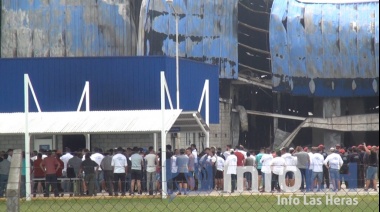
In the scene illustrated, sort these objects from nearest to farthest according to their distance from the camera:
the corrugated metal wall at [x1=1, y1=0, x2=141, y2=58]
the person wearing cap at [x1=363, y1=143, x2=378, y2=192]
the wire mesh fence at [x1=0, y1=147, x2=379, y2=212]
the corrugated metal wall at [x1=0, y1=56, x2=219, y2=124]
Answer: the wire mesh fence at [x1=0, y1=147, x2=379, y2=212]
the person wearing cap at [x1=363, y1=143, x2=378, y2=192]
the corrugated metal wall at [x1=0, y1=56, x2=219, y2=124]
the corrugated metal wall at [x1=1, y1=0, x2=141, y2=58]

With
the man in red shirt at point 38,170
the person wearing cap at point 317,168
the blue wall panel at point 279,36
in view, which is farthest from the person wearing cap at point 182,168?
the blue wall panel at point 279,36

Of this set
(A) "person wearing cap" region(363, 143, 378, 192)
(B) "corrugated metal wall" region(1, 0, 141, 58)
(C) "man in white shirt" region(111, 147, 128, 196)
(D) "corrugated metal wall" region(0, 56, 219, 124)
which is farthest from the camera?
(B) "corrugated metal wall" region(1, 0, 141, 58)

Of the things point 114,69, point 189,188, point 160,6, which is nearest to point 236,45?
point 160,6

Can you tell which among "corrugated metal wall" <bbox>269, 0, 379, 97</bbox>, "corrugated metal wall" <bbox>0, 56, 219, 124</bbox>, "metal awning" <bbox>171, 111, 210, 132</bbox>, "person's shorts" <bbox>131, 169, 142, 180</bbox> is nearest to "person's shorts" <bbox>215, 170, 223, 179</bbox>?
"metal awning" <bbox>171, 111, 210, 132</bbox>

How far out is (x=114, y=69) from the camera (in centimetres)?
4012

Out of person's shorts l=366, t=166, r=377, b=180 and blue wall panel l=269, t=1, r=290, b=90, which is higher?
blue wall panel l=269, t=1, r=290, b=90

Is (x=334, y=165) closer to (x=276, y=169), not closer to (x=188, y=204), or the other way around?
(x=276, y=169)

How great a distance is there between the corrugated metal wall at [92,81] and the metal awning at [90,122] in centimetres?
570

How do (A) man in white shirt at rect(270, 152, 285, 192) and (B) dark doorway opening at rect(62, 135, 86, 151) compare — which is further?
(B) dark doorway opening at rect(62, 135, 86, 151)

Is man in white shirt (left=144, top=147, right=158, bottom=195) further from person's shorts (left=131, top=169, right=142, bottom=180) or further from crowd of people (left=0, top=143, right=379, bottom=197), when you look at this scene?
person's shorts (left=131, top=169, right=142, bottom=180)

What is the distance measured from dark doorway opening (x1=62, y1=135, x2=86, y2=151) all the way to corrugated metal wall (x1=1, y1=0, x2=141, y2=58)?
14.5 meters

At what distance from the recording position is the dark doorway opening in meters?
45.7

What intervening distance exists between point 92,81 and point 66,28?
70.1ft

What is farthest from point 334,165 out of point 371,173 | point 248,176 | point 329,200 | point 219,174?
point 329,200
